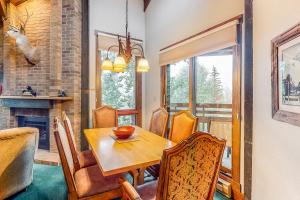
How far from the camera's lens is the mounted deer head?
350 cm

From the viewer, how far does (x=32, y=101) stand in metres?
3.49

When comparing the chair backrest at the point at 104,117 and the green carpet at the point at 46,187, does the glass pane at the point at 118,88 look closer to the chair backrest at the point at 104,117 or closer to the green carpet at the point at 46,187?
the chair backrest at the point at 104,117

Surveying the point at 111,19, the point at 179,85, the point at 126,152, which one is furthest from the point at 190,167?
the point at 111,19

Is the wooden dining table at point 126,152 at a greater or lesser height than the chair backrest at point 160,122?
lesser

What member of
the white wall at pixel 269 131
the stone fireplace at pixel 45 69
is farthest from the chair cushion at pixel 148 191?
the stone fireplace at pixel 45 69

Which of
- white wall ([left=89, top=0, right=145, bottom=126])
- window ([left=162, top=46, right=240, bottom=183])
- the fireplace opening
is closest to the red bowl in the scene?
window ([left=162, top=46, right=240, bottom=183])

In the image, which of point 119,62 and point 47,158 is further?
point 47,158

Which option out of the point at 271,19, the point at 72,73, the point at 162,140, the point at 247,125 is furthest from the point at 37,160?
the point at 271,19

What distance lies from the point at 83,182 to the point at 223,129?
2097 mm

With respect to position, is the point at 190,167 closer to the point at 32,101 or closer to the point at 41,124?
the point at 32,101

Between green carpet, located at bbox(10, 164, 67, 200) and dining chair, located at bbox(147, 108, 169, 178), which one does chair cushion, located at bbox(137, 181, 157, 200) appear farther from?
green carpet, located at bbox(10, 164, 67, 200)

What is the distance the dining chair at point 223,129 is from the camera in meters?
2.74

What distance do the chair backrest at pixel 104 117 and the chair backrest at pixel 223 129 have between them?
1.64m

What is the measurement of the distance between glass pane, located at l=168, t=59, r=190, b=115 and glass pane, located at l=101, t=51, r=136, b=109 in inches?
39.2
